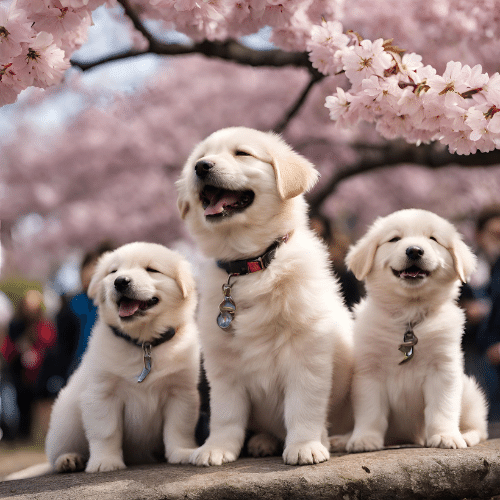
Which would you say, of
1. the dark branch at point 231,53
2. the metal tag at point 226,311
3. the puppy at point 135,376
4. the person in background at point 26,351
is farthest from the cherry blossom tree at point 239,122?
the person in background at point 26,351

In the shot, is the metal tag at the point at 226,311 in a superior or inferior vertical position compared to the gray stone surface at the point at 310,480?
superior

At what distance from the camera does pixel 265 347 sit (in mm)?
2818

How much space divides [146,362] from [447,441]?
1.58 metres

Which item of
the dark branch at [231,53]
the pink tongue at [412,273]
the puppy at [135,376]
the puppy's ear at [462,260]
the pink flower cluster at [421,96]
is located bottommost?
the puppy at [135,376]

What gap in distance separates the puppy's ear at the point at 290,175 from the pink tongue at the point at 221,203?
247 mm

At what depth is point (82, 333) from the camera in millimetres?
5113

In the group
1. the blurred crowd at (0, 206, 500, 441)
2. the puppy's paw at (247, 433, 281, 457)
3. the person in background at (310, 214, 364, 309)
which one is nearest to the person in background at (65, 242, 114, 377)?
the blurred crowd at (0, 206, 500, 441)

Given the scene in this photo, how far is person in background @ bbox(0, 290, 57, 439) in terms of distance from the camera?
8.41 m

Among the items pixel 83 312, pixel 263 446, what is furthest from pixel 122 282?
pixel 83 312

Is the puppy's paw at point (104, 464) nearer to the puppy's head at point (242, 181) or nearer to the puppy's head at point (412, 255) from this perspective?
the puppy's head at point (242, 181)

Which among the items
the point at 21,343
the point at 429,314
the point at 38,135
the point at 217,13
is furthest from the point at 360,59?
the point at 38,135

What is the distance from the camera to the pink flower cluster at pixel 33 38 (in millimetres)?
2553

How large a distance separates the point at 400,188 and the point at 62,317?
33.5 feet

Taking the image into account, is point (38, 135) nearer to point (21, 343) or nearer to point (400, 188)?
point (21, 343)
